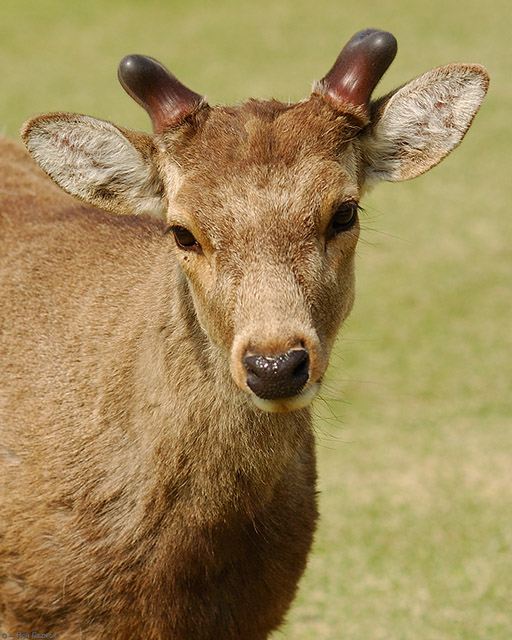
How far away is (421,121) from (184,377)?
158 cm

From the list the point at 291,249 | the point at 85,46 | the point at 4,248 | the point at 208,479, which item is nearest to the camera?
the point at 291,249

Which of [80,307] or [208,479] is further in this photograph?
[80,307]

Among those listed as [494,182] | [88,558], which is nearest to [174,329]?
[88,558]

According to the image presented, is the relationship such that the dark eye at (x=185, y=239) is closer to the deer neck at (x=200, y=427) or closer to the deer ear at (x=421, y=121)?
the deer neck at (x=200, y=427)

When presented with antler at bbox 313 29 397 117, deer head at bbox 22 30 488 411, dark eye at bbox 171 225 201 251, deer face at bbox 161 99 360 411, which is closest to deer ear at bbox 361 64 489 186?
deer head at bbox 22 30 488 411

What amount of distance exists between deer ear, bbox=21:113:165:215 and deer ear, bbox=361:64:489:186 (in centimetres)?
99

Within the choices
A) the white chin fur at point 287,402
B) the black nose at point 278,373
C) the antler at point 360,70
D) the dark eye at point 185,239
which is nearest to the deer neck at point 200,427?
the dark eye at point 185,239

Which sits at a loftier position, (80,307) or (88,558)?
(80,307)

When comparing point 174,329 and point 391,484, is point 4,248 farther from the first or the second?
point 391,484

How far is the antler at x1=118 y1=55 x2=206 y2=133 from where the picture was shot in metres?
4.18

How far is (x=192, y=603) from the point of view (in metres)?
4.42

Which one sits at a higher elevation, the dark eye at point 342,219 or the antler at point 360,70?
the antler at point 360,70

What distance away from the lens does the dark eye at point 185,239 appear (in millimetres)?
3994

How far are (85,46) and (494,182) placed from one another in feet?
40.0
